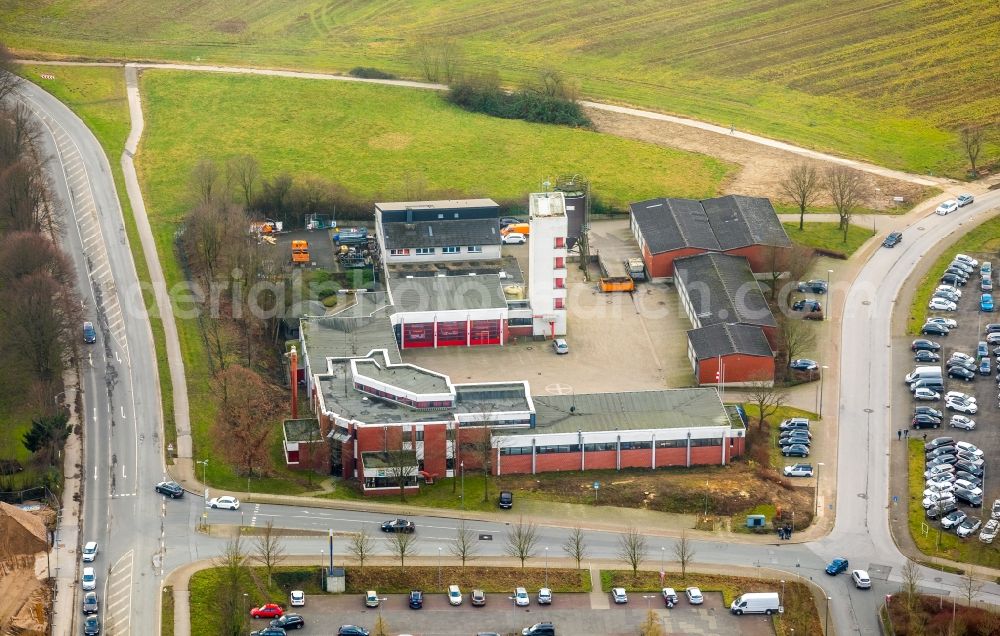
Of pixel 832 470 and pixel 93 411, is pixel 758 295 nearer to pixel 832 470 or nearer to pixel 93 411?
pixel 832 470

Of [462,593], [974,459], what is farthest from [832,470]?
[462,593]

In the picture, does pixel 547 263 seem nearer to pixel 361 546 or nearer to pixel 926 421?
pixel 926 421

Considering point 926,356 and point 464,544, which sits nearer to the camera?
point 464,544

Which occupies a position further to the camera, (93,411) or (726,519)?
(93,411)

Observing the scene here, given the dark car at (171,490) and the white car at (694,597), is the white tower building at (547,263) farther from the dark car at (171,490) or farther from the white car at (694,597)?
the white car at (694,597)

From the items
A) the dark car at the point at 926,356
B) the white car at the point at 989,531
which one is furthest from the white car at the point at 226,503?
the dark car at the point at 926,356

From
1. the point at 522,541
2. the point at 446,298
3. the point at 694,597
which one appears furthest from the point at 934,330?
the point at 522,541

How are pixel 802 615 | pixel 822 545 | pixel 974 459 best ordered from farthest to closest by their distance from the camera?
1. pixel 974 459
2. pixel 822 545
3. pixel 802 615
